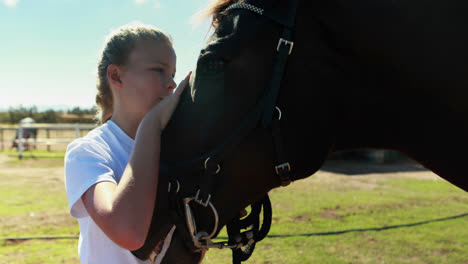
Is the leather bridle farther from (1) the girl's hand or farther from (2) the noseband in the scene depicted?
(1) the girl's hand

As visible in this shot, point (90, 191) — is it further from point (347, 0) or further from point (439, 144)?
point (439, 144)

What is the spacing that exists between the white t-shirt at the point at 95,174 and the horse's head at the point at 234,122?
0.27 metres

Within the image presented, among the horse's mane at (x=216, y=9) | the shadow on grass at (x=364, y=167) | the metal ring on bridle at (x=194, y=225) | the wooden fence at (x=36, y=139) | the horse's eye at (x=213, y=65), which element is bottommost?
the wooden fence at (x=36, y=139)

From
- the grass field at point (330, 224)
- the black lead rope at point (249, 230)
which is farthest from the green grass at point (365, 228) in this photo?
the black lead rope at point (249, 230)

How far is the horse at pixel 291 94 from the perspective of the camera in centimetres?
120

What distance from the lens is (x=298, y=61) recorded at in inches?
48.9

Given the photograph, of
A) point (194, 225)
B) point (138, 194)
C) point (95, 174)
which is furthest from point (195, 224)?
point (95, 174)

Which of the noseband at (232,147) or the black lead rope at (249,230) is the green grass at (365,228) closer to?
the black lead rope at (249,230)

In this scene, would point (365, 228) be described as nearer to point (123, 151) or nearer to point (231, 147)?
point (123, 151)

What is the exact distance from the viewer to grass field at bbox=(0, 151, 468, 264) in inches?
171

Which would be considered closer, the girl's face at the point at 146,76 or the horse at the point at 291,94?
the horse at the point at 291,94

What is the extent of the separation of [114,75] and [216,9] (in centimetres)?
65

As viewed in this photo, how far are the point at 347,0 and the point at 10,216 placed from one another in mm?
6936

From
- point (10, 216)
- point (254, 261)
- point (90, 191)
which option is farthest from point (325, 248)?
point (10, 216)
